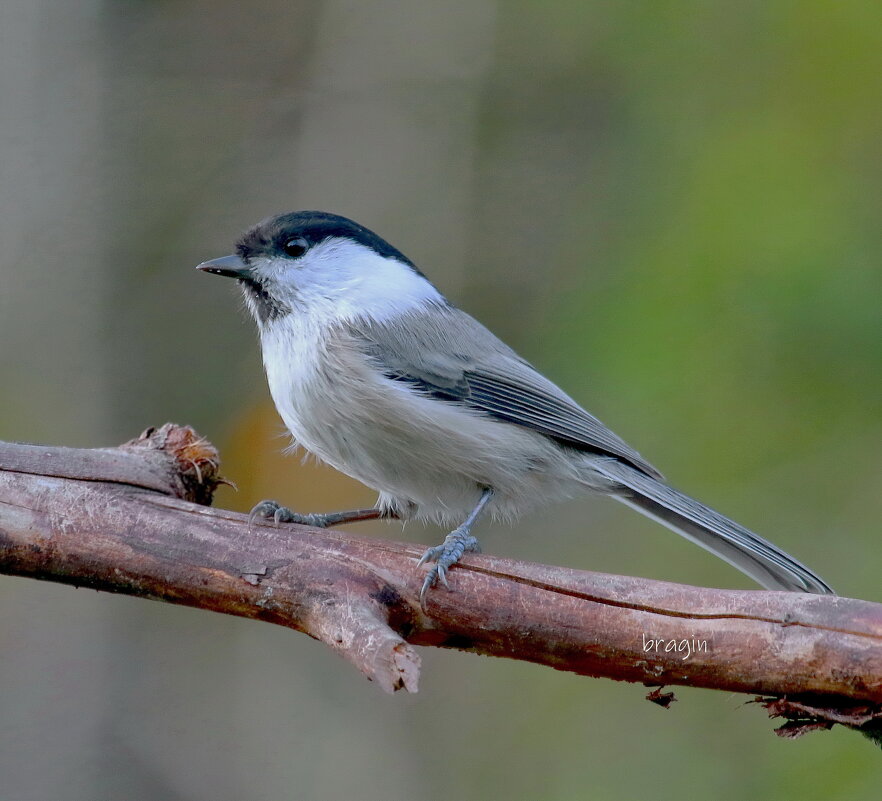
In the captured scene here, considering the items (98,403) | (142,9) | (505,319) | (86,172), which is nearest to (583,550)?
(505,319)

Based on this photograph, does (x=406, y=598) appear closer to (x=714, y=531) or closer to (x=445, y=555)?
(x=445, y=555)

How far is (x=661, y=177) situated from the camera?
388 centimetres

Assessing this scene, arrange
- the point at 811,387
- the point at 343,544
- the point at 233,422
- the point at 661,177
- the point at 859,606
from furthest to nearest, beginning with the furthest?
the point at 233,422
the point at 661,177
the point at 811,387
the point at 343,544
the point at 859,606

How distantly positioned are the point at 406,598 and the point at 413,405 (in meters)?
0.59

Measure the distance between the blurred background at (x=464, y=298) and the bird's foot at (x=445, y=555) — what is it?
1.48 m

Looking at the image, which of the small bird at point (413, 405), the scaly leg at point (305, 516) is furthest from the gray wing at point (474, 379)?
the scaly leg at point (305, 516)

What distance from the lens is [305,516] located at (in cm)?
243

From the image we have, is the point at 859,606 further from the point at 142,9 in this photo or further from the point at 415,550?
the point at 142,9

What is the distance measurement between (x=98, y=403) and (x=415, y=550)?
8.55 feet

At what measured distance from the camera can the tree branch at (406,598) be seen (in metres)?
1.67

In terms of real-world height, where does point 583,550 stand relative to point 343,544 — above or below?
below

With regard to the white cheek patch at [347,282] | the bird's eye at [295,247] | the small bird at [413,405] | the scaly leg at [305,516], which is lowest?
the scaly leg at [305,516]

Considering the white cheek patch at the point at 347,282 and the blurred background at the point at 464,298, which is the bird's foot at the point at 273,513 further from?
the blurred background at the point at 464,298

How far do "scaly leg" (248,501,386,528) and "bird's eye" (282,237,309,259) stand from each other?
0.74 metres
